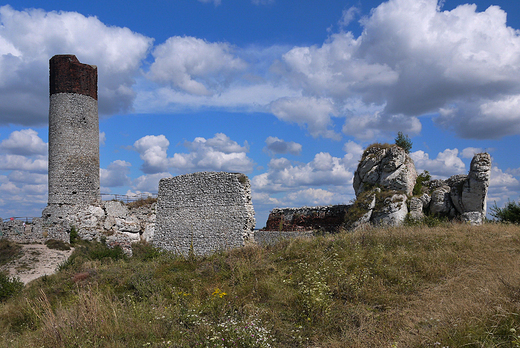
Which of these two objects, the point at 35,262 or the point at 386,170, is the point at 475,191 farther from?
the point at 35,262

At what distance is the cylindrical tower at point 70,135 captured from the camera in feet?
78.9

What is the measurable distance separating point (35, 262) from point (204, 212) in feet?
34.7

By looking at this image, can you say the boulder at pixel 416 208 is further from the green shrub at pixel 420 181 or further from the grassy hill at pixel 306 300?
the grassy hill at pixel 306 300

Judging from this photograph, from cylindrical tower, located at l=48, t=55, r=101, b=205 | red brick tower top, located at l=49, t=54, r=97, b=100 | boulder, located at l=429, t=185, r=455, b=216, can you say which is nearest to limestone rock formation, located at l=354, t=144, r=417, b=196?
boulder, located at l=429, t=185, r=455, b=216

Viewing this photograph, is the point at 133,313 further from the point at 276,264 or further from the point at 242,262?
the point at 276,264

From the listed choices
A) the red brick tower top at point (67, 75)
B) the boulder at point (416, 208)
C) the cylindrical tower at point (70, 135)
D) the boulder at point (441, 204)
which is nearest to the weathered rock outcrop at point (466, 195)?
the boulder at point (441, 204)

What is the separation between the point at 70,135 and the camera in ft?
79.5

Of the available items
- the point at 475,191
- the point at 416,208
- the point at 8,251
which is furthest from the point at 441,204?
the point at 8,251

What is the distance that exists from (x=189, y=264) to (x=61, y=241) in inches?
704

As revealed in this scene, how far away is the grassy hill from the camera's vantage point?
15.0ft

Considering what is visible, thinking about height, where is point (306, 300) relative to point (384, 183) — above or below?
below

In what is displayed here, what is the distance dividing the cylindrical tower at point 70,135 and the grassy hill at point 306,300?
17166mm

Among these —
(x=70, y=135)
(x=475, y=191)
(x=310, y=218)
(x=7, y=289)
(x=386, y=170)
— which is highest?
(x=70, y=135)

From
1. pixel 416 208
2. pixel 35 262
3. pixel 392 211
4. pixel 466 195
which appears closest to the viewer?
pixel 466 195
